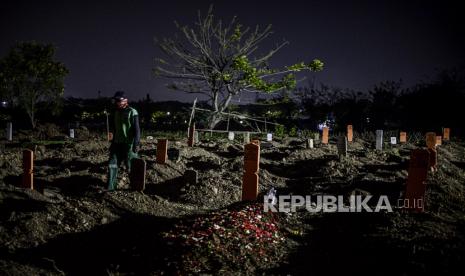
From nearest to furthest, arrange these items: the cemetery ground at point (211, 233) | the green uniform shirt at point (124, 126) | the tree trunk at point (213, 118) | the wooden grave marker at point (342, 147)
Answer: the cemetery ground at point (211, 233) → the green uniform shirt at point (124, 126) → the wooden grave marker at point (342, 147) → the tree trunk at point (213, 118)

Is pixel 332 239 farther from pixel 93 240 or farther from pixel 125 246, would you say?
pixel 93 240

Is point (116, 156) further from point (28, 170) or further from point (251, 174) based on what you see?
point (251, 174)

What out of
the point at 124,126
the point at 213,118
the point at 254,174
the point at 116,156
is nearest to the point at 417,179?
the point at 254,174

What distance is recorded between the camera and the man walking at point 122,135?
744 centimetres

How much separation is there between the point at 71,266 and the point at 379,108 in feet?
107

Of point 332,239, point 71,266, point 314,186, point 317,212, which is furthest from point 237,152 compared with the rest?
point 71,266

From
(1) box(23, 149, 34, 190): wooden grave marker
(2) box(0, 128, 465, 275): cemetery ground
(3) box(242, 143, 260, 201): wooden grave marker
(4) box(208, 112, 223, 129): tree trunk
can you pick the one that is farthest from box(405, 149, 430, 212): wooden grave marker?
(4) box(208, 112, 223, 129): tree trunk

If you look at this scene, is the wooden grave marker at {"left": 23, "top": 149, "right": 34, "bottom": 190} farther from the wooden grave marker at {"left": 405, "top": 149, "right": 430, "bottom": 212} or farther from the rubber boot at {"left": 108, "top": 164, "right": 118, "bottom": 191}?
the wooden grave marker at {"left": 405, "top": 149, "right": 430, "bottom": 212}

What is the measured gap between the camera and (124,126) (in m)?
7.43

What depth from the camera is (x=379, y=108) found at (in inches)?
1300

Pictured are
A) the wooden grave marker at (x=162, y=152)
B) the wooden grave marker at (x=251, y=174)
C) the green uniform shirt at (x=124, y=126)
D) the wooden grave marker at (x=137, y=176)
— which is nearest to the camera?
the wooden grave marker at (x=251, y=174)

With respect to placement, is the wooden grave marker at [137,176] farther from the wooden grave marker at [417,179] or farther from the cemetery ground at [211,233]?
the wooden grave marker at [417,179]

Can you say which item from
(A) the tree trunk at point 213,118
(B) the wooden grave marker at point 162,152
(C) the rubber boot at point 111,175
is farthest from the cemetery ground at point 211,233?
(A) the tree trunk at point 213,118

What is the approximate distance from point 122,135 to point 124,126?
20 centimetres
